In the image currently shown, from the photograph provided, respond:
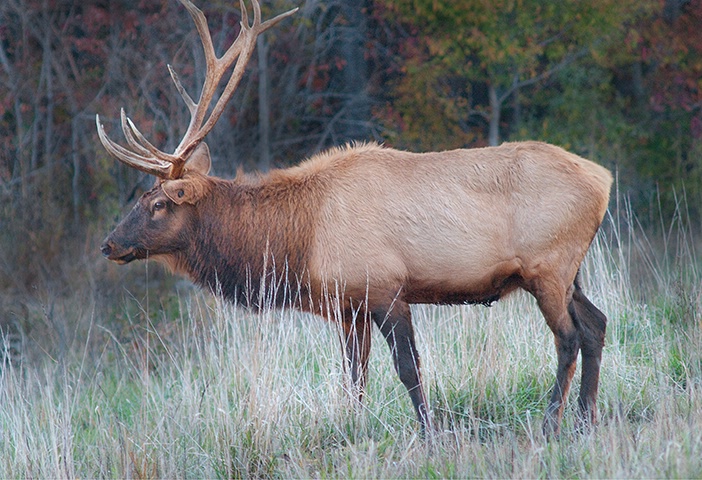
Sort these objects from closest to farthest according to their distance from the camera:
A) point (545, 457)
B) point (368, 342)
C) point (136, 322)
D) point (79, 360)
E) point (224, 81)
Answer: point (545, 457)
point (368, 342)
point (79, 360)
point (136, 322)
point (224, 81)

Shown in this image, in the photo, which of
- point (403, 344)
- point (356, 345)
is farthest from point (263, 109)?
point (403, 344)

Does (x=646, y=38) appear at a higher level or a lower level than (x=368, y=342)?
higher

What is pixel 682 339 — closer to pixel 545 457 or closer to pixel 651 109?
pixel 545 457

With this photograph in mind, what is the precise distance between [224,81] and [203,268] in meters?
7.33

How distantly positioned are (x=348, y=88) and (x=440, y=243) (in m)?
8.42

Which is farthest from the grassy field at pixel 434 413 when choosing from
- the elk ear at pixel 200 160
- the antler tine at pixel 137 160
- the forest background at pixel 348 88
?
the forest background at pixel 348 88

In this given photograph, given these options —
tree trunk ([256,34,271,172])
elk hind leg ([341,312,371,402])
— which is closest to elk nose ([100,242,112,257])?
elk hind leg ([341,312,371,402])

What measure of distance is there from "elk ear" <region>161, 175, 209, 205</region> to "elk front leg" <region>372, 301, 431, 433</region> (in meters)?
1.57

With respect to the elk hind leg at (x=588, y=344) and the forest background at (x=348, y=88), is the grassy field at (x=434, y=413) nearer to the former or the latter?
the elk hind leg at (x=588, y=344)

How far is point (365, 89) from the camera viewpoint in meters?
13.5

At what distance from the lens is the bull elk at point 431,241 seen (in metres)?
5.77

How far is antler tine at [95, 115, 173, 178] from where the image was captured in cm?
627

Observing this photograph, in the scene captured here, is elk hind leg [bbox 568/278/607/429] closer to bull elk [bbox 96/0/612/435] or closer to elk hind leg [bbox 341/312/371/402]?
bull elk [bbox 96/0/612/435]

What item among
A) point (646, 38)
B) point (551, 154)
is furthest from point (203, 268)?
point (646, 38)
